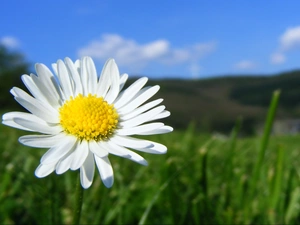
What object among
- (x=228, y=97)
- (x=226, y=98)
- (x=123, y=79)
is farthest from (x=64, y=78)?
(x=228, y=97)

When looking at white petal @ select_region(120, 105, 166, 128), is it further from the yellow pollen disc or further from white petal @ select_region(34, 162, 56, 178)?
white petal @ select_region(34, 162, 56, 178)

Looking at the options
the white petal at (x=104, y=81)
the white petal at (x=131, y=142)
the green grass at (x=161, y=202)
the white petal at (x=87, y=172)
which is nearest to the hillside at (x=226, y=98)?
the green grass at (x=161, y=202)

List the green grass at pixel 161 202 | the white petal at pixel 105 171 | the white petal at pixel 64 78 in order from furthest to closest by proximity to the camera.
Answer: the green grass at pixel 161 202 < the white petal at pixel 64 78 < the white petal at pixel 105 171

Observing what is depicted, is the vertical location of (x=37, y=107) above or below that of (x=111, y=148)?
above

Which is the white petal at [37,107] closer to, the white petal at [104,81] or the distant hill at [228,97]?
the white petal at [104,81]

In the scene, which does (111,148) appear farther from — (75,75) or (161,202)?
(161,202)

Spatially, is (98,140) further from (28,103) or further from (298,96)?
(298,96)
